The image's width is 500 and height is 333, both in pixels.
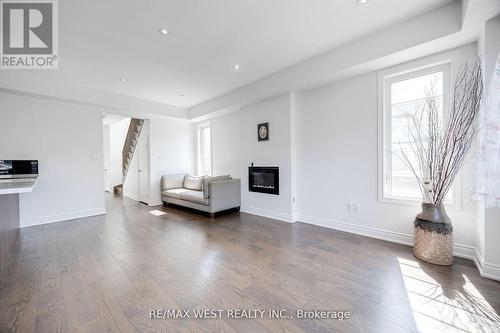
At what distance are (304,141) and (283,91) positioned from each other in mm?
991

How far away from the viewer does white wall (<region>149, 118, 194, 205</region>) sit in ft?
17.6

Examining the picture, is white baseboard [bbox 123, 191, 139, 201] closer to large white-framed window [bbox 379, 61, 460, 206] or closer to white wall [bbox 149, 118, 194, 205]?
white wall [bbox 149, 118, 194, 205]

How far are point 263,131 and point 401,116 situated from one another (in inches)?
89.8

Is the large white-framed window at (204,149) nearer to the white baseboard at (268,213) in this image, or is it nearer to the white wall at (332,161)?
the white wall at (332,161)

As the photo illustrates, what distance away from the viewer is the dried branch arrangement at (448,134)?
215 centimetres

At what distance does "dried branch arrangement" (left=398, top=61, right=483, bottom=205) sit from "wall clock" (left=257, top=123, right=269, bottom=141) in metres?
2.40

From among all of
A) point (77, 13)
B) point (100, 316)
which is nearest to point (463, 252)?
point (100, 316)

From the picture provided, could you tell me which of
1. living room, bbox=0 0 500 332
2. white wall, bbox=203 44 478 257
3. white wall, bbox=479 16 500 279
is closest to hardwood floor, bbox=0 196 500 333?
living room, bbox=0 0 500 332

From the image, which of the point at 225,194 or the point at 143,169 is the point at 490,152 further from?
the point at 143,169

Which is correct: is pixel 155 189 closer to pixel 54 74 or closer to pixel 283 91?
pixel 54 74

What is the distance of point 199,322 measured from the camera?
145 centimetres
